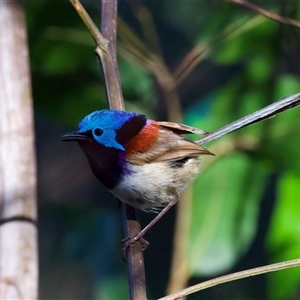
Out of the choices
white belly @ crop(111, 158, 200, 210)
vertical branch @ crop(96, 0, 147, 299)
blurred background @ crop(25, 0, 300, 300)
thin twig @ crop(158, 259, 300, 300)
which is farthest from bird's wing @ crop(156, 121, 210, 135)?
thin twig @ crop(158, 259, 300, 300)

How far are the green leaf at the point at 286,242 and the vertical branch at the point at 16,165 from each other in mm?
847

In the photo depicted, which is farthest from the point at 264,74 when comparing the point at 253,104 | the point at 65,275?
the point at 65,275

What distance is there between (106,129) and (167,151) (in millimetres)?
233

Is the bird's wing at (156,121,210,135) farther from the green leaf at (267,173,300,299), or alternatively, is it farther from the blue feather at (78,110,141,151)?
the green leaf at (267,173,300,299)

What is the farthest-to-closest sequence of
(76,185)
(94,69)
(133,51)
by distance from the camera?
(76,185)
(94,69)
(133,51)

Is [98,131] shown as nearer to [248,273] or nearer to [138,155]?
[138,155]

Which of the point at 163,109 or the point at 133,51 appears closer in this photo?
the point at 133,51

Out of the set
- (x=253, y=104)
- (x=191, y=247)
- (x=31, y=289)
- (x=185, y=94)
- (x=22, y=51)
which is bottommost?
(x=31, y=289)

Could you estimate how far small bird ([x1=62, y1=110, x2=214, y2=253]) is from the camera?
1.76 m

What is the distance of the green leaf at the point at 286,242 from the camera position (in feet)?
6.49

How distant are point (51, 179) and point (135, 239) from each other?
195 centimetres

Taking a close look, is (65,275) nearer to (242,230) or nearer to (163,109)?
(163,109)

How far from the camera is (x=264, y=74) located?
247 centimetres

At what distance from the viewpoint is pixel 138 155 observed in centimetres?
184
